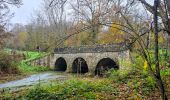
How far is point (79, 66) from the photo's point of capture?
119 feet

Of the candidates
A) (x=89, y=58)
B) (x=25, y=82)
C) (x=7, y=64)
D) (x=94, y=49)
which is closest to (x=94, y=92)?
(x=25, y=82)

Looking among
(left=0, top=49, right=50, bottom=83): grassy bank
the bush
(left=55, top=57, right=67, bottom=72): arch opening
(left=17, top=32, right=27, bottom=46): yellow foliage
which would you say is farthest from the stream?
(left=17, top=32, right=27, bottom=46): yellow foliage

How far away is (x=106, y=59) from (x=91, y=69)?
7.42 ft

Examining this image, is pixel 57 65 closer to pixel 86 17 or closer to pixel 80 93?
pixel 86 17

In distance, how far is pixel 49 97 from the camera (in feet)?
39.3

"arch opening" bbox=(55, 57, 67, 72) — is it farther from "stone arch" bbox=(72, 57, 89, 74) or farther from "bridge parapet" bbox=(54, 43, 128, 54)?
"stone arch" bbox=(72, 57, 89, 74)

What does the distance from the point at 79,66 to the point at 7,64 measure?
10.0m

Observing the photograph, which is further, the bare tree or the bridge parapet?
the bridge parapet

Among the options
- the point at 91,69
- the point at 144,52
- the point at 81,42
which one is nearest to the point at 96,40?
the point at 81,42

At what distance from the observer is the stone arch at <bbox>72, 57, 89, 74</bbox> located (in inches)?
1325

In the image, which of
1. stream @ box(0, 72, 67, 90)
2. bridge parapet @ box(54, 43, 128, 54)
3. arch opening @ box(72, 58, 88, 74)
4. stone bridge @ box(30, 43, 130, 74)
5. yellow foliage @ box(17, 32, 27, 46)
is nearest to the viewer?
stream @ box(0, 72, 67, 90)

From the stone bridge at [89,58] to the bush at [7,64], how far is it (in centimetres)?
726

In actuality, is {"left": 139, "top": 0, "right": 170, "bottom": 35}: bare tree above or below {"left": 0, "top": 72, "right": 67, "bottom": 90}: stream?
above

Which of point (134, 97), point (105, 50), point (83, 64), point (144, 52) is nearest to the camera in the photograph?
point (144, 52)
